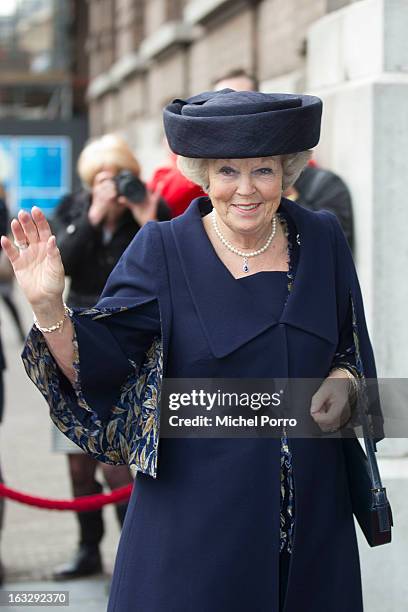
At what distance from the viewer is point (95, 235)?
5.08 metres

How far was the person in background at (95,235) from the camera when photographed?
196 inches

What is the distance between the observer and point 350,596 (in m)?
2.92

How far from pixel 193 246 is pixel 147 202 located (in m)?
2.10

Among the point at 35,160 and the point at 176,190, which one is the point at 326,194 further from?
the point at 35,160

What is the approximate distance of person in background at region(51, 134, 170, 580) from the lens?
498 cm

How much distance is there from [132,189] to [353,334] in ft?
7.03

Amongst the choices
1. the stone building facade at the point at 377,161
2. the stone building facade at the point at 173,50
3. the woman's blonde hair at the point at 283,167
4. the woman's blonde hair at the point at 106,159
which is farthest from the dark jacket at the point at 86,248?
the woman's blonde hair at the point at 283,167

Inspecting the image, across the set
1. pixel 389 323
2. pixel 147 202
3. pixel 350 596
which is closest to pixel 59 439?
pixel 147 202

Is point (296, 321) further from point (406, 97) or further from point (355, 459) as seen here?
point (406, 97)

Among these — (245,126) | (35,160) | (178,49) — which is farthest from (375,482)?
(35,160)

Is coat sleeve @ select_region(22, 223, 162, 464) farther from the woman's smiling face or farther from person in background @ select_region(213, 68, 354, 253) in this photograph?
person in background @ select_region(213, 68, 354, 253)

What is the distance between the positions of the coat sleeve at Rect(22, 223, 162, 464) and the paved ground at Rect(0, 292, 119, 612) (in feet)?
6.91

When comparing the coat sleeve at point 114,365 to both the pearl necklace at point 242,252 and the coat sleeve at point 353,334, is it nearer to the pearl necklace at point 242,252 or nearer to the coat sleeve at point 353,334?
the pearl necklace at point 242,252

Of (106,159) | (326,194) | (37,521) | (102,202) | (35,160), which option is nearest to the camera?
(326,194)
